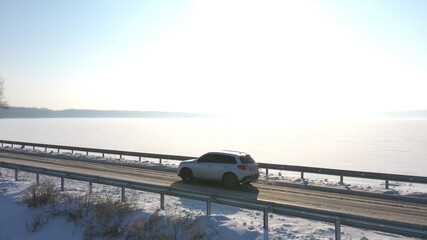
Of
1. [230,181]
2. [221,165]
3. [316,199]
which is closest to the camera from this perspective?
[316,199]

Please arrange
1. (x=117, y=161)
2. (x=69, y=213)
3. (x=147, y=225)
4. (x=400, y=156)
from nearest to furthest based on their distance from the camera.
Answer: (x=147, y=225)
(x=69, y=213)
(x=117, y=161)
(x=400, y=156)

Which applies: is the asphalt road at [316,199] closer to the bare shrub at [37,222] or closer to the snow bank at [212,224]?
the snow bank at [212,224]

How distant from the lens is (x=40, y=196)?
11219 mm

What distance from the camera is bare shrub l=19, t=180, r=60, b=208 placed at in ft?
36.2

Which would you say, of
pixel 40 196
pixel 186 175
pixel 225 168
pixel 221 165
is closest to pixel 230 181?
pixel 225 168

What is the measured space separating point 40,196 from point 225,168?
7.76 m

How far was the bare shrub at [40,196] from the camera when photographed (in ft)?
36.2

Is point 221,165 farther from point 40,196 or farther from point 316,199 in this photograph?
point 40,196

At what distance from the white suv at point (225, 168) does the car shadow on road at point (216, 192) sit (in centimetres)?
38

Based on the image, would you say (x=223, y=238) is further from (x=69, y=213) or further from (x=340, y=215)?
(x=69, y=213)

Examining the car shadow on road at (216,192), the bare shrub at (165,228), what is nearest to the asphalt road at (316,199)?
the car shadow on road at (216,192)

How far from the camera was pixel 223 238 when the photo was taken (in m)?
8.07

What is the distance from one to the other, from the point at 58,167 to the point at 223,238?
56.8 ft

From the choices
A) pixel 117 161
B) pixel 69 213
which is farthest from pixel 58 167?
pixel 69 213
